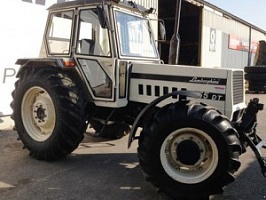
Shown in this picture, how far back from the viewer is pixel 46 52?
229 inches

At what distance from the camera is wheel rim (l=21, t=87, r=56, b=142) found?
542 cm

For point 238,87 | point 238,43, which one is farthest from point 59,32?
point 238,43

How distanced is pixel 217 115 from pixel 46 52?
3.21 m

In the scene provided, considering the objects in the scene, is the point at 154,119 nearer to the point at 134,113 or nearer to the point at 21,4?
the point at 134,113

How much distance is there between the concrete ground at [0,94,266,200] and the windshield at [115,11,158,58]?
1.71 metres

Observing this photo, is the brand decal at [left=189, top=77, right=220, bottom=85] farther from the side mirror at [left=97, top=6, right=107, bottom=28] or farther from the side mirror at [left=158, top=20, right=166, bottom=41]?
the side mirror at [left=158, top=20, right=166, bottom=41]

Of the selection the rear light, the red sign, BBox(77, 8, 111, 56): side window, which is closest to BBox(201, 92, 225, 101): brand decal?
BBox(77, 8, 111, 56): side window

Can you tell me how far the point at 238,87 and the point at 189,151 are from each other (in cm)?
121

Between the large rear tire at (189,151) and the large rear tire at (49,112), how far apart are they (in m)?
1.35

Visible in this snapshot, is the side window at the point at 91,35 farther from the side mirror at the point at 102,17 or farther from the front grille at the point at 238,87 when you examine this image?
the front grille at the point at 238,87


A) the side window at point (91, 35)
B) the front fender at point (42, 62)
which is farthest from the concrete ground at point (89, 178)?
the side window at point (91, 35)

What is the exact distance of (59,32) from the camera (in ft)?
18.9

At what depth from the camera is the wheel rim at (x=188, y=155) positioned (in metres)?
3.93

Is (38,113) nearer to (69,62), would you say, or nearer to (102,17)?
(69,62)
